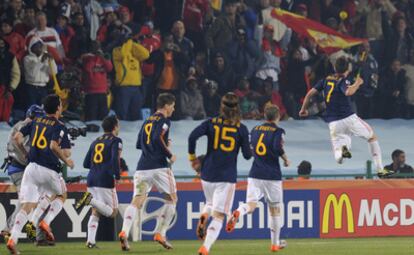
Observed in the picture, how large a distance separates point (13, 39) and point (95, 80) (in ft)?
6.30

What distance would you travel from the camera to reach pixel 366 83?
92.8 ft

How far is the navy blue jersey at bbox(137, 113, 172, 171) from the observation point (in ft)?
57.0

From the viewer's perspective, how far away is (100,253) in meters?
17.2

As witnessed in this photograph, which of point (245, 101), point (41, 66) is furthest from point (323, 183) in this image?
point (41, 66)

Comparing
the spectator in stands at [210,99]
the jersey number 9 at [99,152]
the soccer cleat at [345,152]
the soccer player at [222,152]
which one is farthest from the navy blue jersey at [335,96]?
the spectator in stands at [210,99]

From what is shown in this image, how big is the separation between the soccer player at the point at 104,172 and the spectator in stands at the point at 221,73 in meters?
8.89

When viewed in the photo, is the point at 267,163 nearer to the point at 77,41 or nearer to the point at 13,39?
the point at 13,39

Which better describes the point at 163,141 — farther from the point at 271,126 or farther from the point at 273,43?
the point at 273,43

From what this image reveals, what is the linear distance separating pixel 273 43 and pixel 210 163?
12503 mm

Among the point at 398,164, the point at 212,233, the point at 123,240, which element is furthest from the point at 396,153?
the point at 212,233

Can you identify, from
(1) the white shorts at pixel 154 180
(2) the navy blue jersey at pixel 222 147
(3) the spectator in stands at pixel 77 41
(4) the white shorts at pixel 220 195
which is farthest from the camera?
(3) the spectator in stands at pixel 77 41

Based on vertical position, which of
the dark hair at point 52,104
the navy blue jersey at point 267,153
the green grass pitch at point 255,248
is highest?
the dark hair at point 52,104

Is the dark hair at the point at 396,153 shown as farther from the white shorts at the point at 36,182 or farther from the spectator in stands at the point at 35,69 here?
the white shorts at the point at 36,182

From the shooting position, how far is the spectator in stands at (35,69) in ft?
83.7
